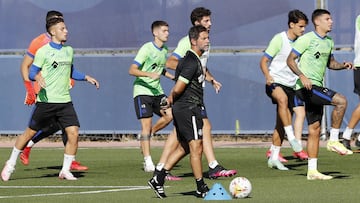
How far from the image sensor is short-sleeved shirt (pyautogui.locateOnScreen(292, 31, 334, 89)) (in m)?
15.5

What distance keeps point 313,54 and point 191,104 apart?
336 centimetres

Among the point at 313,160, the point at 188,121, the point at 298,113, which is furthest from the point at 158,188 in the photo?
the point at 298,113

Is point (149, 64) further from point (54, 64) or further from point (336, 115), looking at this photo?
point (336, 115)

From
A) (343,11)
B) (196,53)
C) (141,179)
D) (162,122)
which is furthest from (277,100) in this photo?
(343,11)

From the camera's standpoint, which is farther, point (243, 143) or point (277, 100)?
point (243, 143)

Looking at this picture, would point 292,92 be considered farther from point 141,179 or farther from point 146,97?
point 141,179

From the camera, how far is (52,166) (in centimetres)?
1803

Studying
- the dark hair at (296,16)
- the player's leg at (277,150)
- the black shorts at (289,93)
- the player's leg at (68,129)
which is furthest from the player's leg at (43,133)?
the dark hair at (296,16)

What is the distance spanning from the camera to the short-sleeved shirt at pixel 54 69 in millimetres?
15383

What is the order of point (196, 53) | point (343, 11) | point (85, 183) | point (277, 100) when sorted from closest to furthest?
point (196, 53) → point (85, 183) → point (277, 100) → point (343, 11)

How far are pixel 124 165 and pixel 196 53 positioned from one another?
5658mm

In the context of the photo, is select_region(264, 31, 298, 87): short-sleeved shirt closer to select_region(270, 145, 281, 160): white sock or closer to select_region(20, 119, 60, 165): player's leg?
select_region(270, 145, 281, 160): white sock

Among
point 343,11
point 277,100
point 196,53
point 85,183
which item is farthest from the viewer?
point 343,11

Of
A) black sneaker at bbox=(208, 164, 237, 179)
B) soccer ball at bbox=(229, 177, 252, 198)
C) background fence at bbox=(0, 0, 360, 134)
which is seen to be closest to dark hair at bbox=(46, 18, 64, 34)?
black sneaker at bbox=(208, 164, 237, 179)
